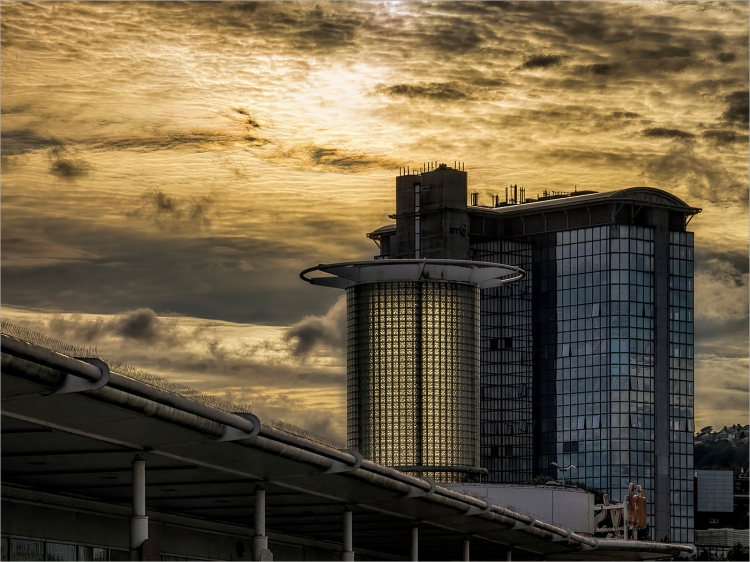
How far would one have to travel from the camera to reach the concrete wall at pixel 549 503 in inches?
6663

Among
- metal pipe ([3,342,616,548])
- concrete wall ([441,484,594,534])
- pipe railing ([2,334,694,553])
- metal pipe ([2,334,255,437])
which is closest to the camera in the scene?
metal pipe ([2,334,255,437])

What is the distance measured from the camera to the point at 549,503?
171 m

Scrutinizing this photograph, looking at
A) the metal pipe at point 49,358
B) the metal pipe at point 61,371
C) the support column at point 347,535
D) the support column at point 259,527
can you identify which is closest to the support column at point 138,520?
the metal pipe at point 61,371

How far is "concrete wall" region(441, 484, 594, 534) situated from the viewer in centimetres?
16925

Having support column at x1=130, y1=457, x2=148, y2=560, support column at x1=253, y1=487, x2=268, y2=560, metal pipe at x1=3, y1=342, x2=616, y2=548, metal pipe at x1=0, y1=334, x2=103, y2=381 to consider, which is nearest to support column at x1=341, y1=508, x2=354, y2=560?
metal pipe at x1=3, y1=342, x2=616, y2=548


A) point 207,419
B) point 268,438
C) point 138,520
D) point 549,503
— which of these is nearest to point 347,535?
point 268,438

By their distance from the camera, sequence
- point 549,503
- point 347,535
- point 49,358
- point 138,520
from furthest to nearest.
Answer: point 549,503, point 347,535, point 138,520, point 49,358

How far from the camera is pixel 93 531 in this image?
73.3m

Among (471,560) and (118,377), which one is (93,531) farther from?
(471,560)

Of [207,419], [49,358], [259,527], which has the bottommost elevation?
[259,527]

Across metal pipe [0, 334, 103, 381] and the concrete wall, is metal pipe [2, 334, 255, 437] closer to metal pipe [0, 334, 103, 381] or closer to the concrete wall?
metal pipe [0, 334, 103, 381]

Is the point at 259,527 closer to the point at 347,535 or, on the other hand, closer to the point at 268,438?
the point at 268,438

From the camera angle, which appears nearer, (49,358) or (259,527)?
(49,358)

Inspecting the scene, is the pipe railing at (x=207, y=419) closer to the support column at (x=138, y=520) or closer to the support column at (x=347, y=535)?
the support column at (x=138, y=520)
